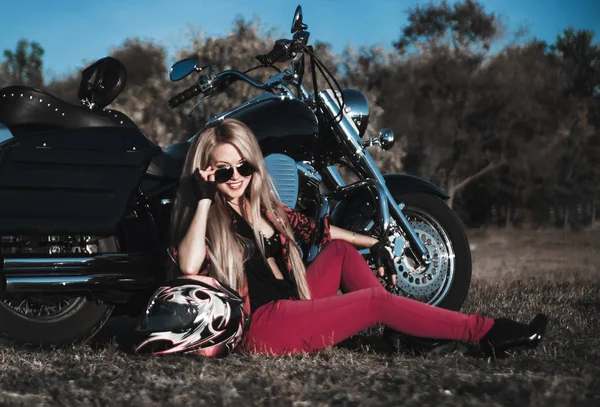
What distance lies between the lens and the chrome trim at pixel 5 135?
358 centimetres

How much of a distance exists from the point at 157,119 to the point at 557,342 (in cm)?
1777

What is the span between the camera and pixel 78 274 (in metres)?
3.63

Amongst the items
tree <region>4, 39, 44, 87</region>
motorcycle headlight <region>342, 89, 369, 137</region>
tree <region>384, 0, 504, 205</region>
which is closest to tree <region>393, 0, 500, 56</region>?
tree <region>384, 0, 504, 205</region>

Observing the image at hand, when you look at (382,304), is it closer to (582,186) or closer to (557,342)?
(557,342)

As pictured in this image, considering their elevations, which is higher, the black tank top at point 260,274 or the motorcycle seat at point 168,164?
the motorcycle seat at point 168,164

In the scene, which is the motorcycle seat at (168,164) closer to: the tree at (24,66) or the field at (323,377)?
the field at (323,377)

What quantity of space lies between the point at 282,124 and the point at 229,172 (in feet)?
2.81

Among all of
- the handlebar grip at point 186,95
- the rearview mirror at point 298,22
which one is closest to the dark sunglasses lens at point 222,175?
the handlebar grip at point 186,95

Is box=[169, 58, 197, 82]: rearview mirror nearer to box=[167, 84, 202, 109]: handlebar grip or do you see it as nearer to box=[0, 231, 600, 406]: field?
box=[167, 84, 202, 109]: handlebar grip

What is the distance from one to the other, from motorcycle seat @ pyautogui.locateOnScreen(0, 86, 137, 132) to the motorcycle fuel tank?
0.80 m

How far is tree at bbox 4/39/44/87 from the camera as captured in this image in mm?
21094

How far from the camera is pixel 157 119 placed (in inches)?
817

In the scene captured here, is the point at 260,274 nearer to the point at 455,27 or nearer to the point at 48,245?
the point at 48,245

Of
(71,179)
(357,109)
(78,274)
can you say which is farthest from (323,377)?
(357,109)
